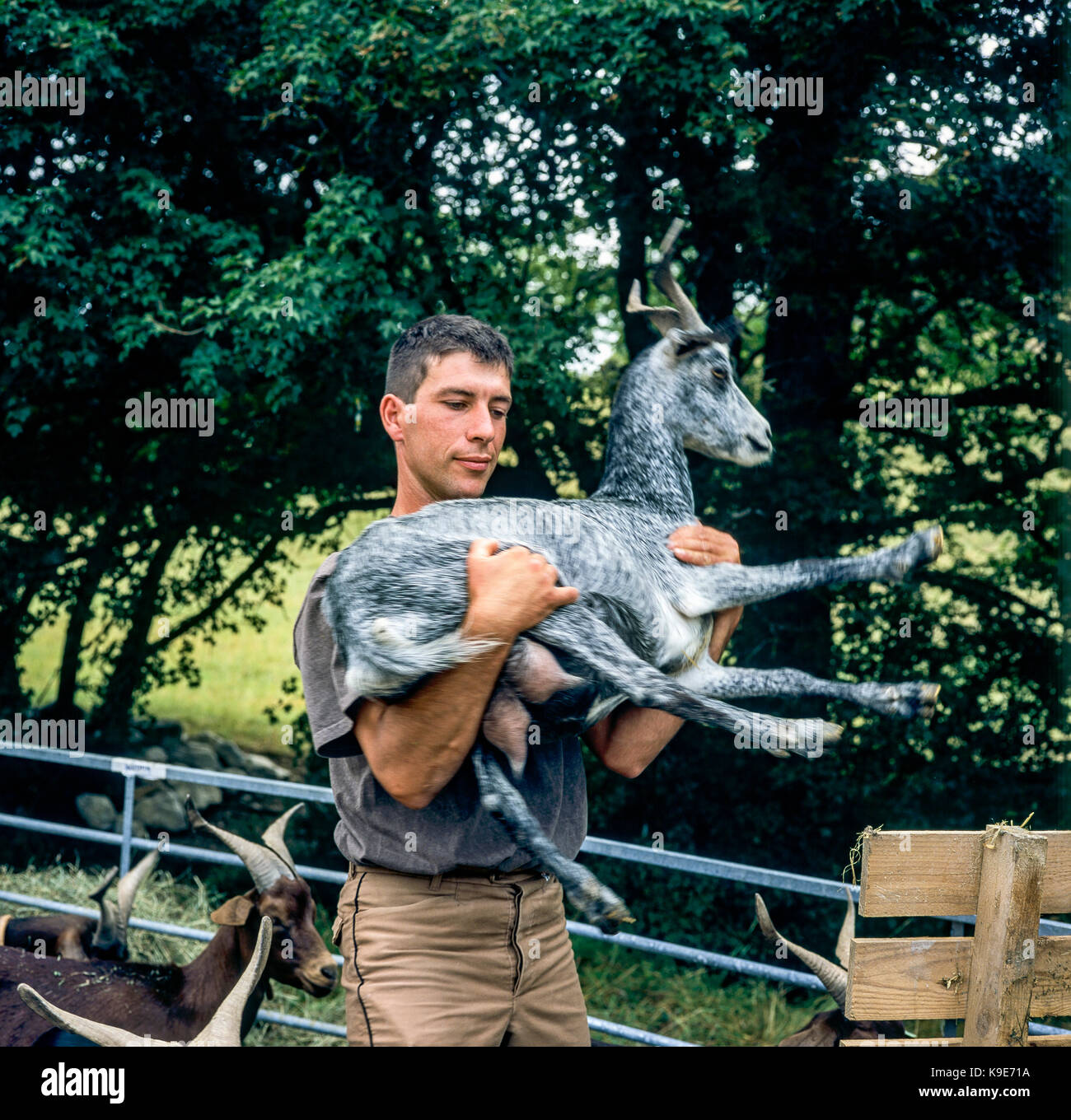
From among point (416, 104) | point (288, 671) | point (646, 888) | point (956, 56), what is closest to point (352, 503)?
point (288, 671)

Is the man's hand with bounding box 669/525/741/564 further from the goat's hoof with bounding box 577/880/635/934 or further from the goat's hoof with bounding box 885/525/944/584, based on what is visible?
the goat's hoof with bounding box 577/880/635/934

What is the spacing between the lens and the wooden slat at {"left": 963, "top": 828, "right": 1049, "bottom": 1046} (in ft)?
7.25

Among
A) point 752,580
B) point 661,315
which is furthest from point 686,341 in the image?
point 752,580

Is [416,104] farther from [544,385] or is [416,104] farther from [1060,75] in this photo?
[1060,75]

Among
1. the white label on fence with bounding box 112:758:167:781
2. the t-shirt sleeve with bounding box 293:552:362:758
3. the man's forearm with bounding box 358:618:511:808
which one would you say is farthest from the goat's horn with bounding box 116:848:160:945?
the man's forearm with bounding box 358:618:511:808

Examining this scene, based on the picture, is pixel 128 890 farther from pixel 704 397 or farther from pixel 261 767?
pixel 261 767

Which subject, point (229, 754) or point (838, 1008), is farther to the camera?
point (229, 754)

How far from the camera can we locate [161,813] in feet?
27.5

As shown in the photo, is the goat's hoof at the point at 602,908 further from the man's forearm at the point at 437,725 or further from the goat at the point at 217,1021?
the goat at the point at 217,1021

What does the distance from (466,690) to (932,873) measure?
114cm

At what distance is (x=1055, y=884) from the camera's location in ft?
7.75

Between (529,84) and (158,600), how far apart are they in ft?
16.5

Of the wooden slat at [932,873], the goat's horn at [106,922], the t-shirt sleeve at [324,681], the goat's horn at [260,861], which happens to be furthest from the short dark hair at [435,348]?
the goat's horn at [106,922]

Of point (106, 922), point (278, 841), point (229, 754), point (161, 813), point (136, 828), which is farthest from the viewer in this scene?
point (229, 754)
